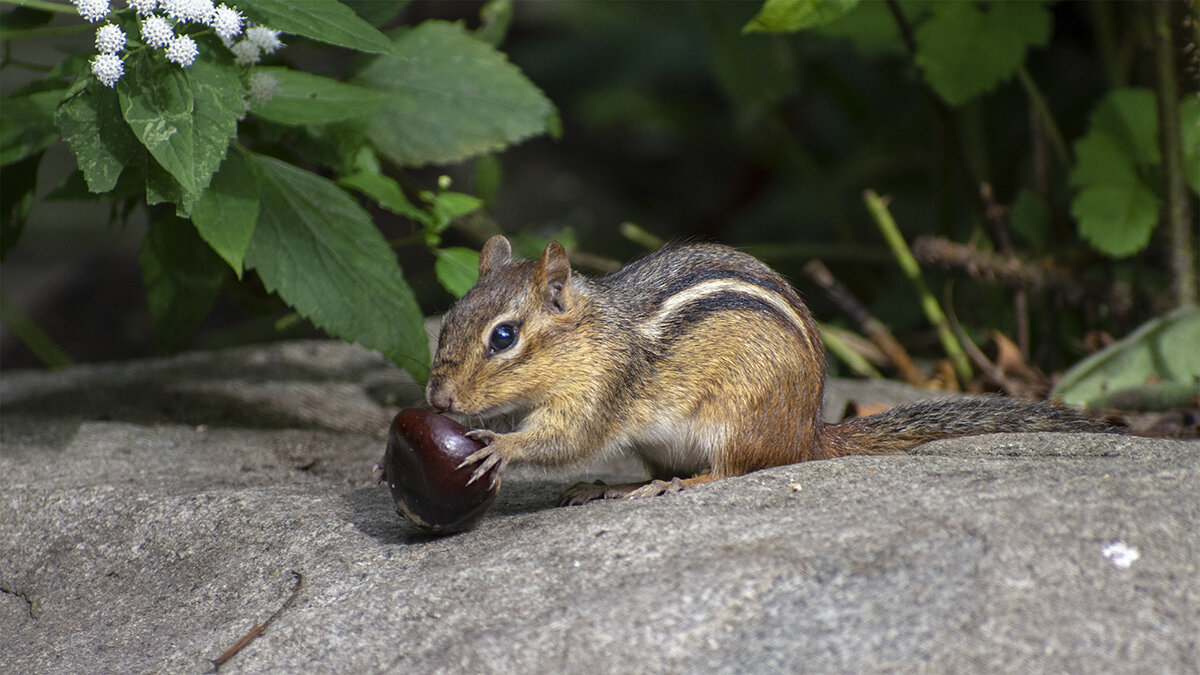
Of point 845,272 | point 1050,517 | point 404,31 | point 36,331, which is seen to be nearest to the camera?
point 1050,517

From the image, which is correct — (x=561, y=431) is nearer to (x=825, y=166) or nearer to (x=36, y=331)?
(x=36, y=331)

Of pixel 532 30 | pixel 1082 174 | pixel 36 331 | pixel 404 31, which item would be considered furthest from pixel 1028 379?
pixel 532 30

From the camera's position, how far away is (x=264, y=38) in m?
2.72

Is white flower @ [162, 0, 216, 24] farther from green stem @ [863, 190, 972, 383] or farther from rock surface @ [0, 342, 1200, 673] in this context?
green stem @ [863, 190, 972, 383]

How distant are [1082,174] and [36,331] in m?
4.28

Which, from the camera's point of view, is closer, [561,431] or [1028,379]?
[561,431]

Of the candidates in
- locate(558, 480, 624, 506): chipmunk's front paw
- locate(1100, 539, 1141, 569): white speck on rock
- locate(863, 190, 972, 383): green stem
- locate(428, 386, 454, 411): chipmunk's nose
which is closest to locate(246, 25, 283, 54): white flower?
locate(428, 386, 454, 411): chipmunk's nose

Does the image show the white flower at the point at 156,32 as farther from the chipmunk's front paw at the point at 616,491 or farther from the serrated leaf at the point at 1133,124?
the serrated leaf at the point at 1133,124

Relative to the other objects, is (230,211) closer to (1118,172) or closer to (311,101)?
(311,101)

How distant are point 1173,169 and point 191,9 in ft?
9.95

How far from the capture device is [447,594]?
205cm

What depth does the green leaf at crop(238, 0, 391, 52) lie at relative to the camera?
2486 millimetres

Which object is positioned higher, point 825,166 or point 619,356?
point 619,356

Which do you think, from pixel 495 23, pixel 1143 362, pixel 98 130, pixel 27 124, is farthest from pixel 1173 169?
pixel 27 124
